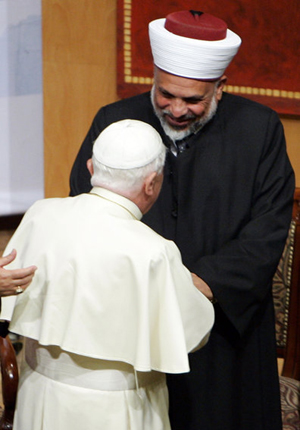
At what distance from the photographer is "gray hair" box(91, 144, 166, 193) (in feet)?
7.36

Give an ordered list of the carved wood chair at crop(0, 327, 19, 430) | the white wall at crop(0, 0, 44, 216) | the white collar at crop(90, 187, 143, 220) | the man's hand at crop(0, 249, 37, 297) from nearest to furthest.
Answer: the man's hand at crop(0, 249, 37, 297)
the white collar at crop(90, 187, 143, 220)
the carved wood chair at crop(0, 327, 19, 430)
the white wall at crop(0, 0, 44, 216)

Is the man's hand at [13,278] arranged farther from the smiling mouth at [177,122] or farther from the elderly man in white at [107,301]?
the smiling mouth at [177,122]

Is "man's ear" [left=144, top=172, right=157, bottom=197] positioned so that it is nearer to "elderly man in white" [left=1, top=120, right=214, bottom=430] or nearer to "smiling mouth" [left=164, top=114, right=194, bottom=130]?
"elderly man in white" [left=1, top=120, right=214, bottom=430]

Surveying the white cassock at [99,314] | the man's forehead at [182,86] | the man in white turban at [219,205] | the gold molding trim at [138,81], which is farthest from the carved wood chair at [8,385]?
the gold molding trim at [138,81]

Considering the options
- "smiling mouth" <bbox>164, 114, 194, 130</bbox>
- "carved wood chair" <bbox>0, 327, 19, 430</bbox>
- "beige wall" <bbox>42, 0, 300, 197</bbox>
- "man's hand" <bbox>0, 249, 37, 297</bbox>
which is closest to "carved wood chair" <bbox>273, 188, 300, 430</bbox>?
"beige wall" <bbox>42, 0, 300, 197</bbox>

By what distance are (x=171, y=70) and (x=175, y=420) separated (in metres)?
1.37

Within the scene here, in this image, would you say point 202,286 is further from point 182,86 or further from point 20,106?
point 20,106

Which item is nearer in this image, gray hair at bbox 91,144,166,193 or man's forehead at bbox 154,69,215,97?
gray hair at bbox 91,144,166,193

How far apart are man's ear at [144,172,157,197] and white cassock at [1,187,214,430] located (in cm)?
7

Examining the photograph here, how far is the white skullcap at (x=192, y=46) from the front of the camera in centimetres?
286

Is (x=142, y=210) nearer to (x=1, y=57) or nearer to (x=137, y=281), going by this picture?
(x=137, y=281)

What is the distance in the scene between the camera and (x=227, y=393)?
Result: 9.72 ft

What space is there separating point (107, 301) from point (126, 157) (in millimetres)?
432

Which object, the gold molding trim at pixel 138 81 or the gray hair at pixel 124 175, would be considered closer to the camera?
the gray hair at pixel 124 175
